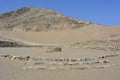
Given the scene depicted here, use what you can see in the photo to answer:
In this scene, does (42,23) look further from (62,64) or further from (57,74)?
(57,74)

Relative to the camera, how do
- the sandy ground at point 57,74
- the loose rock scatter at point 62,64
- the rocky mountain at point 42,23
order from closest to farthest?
the sandy ground at point 57,74 < the loose rock scatter at point 62,64 < the rocky mountain at point 42,23

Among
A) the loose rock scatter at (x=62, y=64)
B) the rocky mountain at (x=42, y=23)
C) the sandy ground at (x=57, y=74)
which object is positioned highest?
the rocky mountain at (x=42, y=23)

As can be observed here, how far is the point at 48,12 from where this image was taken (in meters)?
61.3

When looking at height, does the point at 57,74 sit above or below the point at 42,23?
below

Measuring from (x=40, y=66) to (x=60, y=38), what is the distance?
35936 millimetres

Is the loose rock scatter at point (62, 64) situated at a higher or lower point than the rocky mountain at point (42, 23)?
lower

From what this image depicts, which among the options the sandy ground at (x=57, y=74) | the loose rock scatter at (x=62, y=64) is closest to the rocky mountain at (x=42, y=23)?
the loose rock scatter at (x=62, y=64)

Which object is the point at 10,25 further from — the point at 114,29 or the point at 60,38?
the point at 114,29

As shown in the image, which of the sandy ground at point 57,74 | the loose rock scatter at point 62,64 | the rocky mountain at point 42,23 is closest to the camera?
the sandy ground at point 57,74

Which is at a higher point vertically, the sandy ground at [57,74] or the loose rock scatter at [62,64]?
the loose rock scatter at [62,64]

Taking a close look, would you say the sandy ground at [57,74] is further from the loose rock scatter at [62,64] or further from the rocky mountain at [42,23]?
the rocky mountain at [42,23]

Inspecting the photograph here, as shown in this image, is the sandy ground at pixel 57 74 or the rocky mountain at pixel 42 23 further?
the rocky mountain at pixel 42 23

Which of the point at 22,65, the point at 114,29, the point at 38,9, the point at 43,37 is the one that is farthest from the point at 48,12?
the point at 22,65

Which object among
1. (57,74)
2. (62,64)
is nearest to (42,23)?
(62,64)
